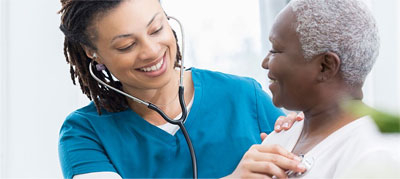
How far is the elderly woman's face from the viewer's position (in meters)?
0.84

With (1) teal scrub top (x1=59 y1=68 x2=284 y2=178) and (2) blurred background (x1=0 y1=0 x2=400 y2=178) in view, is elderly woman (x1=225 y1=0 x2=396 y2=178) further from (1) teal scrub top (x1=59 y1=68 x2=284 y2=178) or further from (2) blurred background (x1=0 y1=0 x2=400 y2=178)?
(2) blurred background (x1=0 y1=0 x2=400 y2=178)

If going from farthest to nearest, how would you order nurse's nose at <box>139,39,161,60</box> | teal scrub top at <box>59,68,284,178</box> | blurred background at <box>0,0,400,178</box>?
blurred background at <box>0,0,400,178</box>
teal scrub top at <box>59,68,284,178</box>
nurse's nose at <box>139,39,161,60</box>

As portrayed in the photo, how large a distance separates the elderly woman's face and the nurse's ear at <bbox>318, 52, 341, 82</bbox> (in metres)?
0.01

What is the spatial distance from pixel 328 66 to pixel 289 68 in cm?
7

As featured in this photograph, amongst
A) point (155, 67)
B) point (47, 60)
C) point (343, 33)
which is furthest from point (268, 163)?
point (47, 60)

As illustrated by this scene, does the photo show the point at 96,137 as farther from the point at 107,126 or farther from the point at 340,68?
the point at 340,68

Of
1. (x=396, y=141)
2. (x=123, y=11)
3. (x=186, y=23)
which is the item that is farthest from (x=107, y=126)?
(x=396, y=141)

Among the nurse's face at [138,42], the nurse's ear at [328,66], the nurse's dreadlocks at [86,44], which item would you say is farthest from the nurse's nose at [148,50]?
the nurse's ear at [328,66]

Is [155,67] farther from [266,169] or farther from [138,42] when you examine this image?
[266,169]

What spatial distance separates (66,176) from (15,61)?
1.12 meters

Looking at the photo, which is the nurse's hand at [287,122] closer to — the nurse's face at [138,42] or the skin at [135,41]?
the skin at [135,41]

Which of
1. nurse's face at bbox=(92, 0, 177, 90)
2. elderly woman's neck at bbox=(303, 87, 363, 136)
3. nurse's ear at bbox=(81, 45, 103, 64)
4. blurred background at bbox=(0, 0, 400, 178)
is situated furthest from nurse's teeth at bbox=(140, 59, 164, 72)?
blurred background at bbox=(0, 0, 400, 178)

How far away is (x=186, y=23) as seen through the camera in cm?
220

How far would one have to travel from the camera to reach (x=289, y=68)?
852mm
